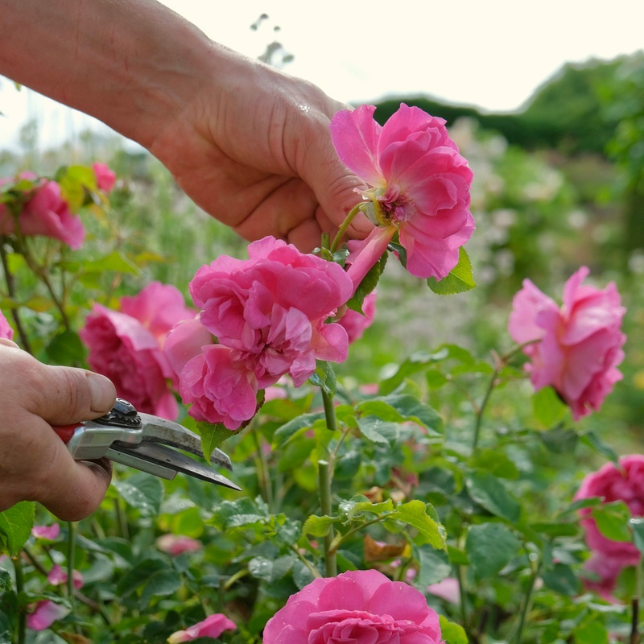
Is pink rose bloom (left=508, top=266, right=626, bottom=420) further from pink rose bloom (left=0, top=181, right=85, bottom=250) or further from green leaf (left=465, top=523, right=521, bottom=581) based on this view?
pink rose bloom (left=0, top=181, right=85, bottom=250)

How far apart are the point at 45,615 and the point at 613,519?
2.58 feet

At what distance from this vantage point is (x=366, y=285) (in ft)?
2.36

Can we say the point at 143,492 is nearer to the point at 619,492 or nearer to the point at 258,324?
the point at 258,324

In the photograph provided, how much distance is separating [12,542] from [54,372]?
0.77 feet

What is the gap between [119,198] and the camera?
68.8 inches

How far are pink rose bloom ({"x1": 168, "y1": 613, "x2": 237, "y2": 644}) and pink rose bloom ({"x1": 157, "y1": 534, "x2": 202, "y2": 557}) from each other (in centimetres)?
50

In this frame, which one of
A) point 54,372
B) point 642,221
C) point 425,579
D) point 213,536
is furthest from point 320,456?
point 642,221

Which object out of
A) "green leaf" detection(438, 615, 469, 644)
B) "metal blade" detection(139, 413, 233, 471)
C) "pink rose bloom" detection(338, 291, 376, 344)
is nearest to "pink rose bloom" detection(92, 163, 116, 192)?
"pink rose bloom" detection(338, 291, 376, 344)

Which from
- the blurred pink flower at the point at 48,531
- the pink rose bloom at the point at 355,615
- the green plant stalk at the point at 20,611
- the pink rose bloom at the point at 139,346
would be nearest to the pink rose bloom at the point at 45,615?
the green plant stalk at the point at 20,611

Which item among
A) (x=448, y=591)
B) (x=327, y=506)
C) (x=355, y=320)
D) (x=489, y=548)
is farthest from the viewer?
(x=448, y=591)

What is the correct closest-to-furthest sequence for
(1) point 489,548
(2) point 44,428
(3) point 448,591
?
1. (2) point 44,428
2. (1) point 489,548
3. (3) point 448,591

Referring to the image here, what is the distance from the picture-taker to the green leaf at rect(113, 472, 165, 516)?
102 centimetres

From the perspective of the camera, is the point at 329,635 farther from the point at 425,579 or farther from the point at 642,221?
the point at 642,221

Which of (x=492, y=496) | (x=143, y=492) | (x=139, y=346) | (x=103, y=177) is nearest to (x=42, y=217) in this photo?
(x=103, y=177)
